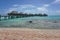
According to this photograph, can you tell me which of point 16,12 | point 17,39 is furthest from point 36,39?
point 16,12

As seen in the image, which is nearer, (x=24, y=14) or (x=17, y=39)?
(x=17, y=39)

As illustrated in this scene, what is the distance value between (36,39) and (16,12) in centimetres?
6807

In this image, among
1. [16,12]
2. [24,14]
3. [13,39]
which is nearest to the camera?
[13,39]

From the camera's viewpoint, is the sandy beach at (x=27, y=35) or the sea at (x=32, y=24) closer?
the sandy beach at (x=27, y=35)

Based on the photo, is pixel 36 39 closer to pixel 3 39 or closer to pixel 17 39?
pixel 17 39

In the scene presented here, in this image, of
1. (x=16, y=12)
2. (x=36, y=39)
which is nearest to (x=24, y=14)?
(x=16, y=12)

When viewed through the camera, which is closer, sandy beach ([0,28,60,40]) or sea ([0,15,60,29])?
sandy beach ([0,28,60,40])

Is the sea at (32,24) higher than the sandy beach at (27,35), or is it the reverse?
the sandy beach at (27,35)

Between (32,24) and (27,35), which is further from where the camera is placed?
(32,24)

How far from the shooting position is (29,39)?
972 cm

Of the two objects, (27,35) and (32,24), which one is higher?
(27,35)

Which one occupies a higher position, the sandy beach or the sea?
the sandy beach

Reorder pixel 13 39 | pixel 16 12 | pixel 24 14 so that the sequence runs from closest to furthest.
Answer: pixel 13 39 → pixel 16 12 → pixel 24 14

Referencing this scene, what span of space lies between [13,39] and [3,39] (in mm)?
746
